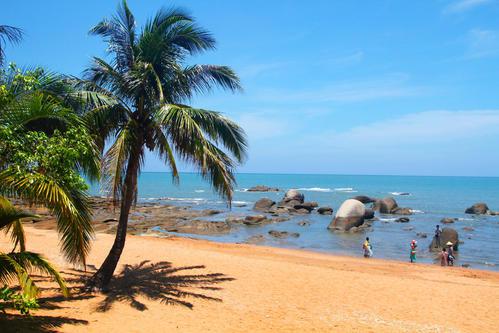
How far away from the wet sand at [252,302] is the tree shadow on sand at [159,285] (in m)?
0.02

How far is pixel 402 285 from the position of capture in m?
13.4

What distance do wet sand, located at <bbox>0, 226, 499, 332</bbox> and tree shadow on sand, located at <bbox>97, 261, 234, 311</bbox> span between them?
0.08 feet

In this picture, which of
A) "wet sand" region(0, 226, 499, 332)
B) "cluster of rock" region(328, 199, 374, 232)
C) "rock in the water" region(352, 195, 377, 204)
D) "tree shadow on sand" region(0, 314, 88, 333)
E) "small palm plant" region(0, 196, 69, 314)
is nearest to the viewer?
"small palm plant" region(0, 196, 69, 314)

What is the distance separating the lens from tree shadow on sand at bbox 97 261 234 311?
32.3ft

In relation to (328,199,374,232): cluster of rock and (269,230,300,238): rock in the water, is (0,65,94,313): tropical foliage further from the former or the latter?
(328,199,374,232): cluster of rock

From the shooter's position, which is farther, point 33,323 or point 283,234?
point 283,234

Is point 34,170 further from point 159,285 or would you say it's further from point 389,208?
point 389,208

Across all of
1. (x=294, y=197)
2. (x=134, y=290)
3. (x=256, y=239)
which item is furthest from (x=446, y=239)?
(x=294, y=197)

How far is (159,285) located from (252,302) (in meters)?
2.64

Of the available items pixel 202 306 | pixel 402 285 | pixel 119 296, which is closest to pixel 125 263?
pixel 119 296

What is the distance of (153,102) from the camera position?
10219mm

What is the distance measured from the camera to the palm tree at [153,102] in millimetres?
9648

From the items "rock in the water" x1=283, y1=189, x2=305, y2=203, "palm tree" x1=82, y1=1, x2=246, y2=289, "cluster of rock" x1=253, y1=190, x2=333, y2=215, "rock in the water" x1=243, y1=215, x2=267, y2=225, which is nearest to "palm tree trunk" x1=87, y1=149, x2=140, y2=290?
"palm tree" x1=82, y1=1, x2=246, y2=289

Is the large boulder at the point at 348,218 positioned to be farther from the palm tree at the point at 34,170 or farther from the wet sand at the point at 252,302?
the palm tree at the point at 34,170
